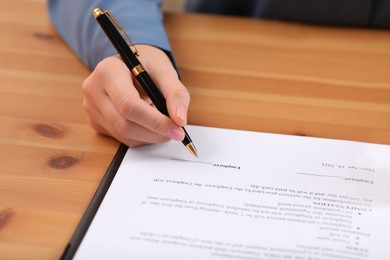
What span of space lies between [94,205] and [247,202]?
0.16 meters

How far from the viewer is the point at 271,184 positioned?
58cm

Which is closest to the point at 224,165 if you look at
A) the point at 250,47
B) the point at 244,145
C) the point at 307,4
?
the point at 244,145

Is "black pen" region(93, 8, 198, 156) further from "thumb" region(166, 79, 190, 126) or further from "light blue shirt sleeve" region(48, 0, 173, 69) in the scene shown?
"light blue shirt sleeve" region(48, 0, 173, 69)

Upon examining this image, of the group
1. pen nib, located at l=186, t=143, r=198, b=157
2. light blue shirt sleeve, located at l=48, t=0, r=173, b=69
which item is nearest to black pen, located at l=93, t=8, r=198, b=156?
pen nib, located at l=186, t=143, r=198, b=157

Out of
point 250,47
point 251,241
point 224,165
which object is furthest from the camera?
point 250,47

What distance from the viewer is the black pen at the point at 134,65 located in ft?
2.06

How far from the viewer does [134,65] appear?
2.13 ft

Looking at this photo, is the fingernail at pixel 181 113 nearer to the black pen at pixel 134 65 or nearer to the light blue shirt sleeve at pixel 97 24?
the black pen at pixel 134 65

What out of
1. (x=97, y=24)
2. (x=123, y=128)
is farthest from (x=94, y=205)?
(x=97, y=24)

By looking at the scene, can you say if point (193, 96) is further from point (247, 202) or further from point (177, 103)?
point (247, 202)

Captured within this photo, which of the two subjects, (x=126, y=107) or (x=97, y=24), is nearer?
(x=126, y=107)

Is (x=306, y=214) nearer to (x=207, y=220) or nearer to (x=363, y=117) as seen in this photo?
(x=207, y=220)

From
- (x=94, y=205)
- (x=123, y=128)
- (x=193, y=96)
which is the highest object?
(x=193, y=96)

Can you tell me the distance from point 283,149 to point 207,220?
160mm
